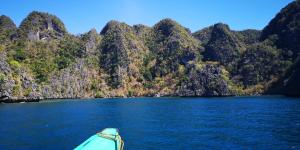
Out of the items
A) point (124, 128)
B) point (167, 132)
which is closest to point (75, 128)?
point (124, 128)

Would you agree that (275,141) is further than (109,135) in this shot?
Yes

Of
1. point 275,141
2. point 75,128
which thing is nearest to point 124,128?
point 75,128

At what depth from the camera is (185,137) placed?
84500 millimetres

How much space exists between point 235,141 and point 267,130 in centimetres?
1858

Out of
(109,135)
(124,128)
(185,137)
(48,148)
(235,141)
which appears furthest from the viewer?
(124,128)

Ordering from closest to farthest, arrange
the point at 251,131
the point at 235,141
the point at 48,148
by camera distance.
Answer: the point at 48,148
the point at 235,141
the point at 251,131

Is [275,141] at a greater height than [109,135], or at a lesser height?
lesser

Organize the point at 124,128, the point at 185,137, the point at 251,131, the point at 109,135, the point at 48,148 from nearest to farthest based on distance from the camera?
the point at 109,135, the point at 48,148, the point at 185,137, the point at 251,131, the point at 124,128

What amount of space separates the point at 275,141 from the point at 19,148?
157 feet

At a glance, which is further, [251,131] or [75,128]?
[75,128]

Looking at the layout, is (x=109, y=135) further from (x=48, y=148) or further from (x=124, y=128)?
(x=124, y=128)

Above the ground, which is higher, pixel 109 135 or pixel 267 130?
pixel 109 135

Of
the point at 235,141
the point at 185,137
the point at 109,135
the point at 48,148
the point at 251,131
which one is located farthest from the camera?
the point at 251,131

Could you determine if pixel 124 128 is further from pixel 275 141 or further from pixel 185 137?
pixel 275 141
